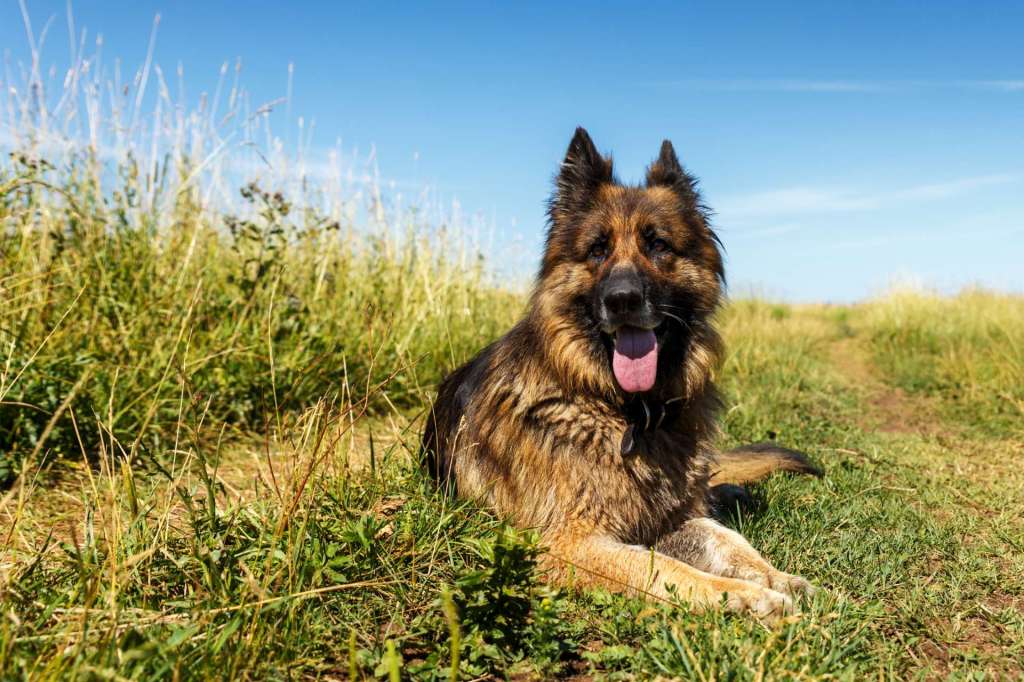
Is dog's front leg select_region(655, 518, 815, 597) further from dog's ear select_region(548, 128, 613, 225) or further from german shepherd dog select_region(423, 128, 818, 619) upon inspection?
dog's ear select_region(548, 128, 613, 225)

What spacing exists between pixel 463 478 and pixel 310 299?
13.5 ft

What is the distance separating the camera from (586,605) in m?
2.95

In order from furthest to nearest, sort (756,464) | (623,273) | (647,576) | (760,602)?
(756,464), (623,273), (647,576), (760,602)

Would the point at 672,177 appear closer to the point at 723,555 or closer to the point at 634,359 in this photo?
the point at 634,359

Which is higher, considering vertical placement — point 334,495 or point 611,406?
point 611,406

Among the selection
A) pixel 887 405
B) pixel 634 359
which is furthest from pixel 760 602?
pixel 887 405

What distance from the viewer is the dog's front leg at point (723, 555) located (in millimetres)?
3059

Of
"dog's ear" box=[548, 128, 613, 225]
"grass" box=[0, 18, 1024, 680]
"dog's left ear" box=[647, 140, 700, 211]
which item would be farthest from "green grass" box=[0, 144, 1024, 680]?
"dog's left ear" box=[647, 140, 700, 211]

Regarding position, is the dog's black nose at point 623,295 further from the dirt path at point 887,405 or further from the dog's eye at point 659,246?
the dirt path at point 887,405

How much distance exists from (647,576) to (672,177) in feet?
7.70

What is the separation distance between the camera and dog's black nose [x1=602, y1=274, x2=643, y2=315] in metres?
3.32

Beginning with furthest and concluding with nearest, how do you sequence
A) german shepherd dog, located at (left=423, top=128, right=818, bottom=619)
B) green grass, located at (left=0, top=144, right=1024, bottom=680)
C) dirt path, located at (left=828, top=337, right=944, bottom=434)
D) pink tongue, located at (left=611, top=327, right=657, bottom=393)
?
dirt path, located at (left=828, top=337, right=944, bottom=434) < pink tongue, located at (left=611, top=327, right=657, bottom=393) < german shepherd dog, located at (left=423, top=128, right=818, bottom=619) < green grass, located at (left=0, top=144, right=1024, bottom=680)

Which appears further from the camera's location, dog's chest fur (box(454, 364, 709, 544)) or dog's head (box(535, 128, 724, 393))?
dog's head (box(535, 128, 724, 393))

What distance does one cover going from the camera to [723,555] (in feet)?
10.8
